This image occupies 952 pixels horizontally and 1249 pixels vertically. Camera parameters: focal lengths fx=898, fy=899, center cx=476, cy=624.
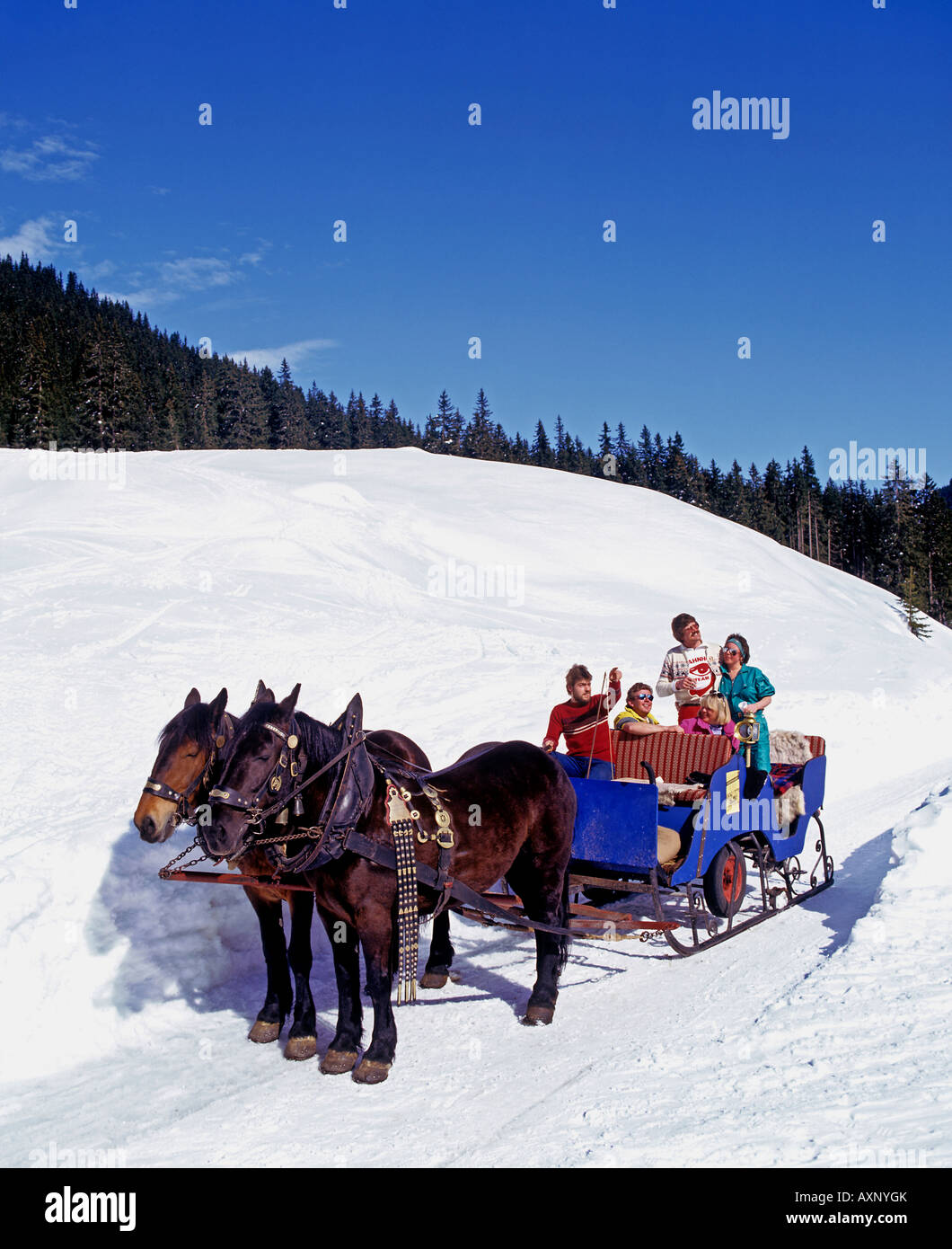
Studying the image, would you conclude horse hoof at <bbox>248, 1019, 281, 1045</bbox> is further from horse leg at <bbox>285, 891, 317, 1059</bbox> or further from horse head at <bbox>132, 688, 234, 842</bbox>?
horse head at <bbox>132, 688, 234, 842</bbox>

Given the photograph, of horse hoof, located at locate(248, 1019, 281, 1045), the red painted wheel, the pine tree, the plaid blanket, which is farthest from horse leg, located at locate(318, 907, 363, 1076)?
the pine tree

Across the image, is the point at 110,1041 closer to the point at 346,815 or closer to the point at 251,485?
the point at 346,815

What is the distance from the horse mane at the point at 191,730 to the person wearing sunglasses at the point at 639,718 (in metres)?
3.70

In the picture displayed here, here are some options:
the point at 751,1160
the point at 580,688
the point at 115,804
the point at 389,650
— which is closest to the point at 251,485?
the point at 389,650

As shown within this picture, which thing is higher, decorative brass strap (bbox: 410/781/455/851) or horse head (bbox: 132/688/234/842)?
horse head (bbox: 132/688/234/842)

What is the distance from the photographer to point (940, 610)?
63750 millimetres

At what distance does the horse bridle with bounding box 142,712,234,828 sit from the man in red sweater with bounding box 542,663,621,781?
2.78 metres

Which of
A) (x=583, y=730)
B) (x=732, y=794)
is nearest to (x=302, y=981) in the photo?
(x=583, y=730)

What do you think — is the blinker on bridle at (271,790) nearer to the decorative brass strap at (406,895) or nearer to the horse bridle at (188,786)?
the horse bridle at (188,786)

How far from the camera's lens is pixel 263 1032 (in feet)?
17.0

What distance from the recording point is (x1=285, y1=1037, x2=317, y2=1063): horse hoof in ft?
16.3

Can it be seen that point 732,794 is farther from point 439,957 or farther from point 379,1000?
point 379,1000

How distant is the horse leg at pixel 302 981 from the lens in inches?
196

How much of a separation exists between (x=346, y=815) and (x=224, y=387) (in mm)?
81266
